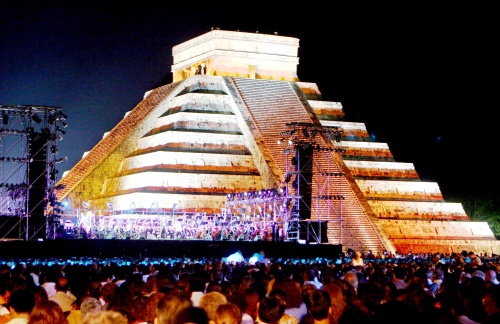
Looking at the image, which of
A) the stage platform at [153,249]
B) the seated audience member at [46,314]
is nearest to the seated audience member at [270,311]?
the seated audience member at [46,314]

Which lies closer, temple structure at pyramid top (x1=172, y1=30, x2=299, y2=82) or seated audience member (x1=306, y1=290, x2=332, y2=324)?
seated audience member (x1=306, y1=290, x2=332, y2=324)

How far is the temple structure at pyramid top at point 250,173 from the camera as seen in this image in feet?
133

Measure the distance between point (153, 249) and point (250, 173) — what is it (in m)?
17.2

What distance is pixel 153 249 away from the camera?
3192 centimetres

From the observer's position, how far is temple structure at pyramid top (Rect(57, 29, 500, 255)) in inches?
1602

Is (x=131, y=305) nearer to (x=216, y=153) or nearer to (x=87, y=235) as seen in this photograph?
(x=87, y=235)

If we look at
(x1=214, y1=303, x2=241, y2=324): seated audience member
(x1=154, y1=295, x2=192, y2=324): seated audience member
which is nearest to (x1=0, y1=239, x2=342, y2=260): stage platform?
(x1=214, y1=303, x2=241, y2=324): seated audience member

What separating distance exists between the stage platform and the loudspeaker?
2428 mm

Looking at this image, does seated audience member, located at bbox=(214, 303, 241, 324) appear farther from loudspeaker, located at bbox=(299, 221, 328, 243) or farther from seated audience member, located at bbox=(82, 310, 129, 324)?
loudspeaker, located at bbox=(299, 221, 328, 243)

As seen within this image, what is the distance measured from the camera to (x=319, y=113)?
5341cm

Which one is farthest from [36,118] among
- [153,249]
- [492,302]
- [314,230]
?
[492,302]

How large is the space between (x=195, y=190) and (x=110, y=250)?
51.0 ft

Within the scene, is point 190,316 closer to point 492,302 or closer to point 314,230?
point 492,302

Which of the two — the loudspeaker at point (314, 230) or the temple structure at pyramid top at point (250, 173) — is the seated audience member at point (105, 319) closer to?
the loudspeaker at point (314, 230)
